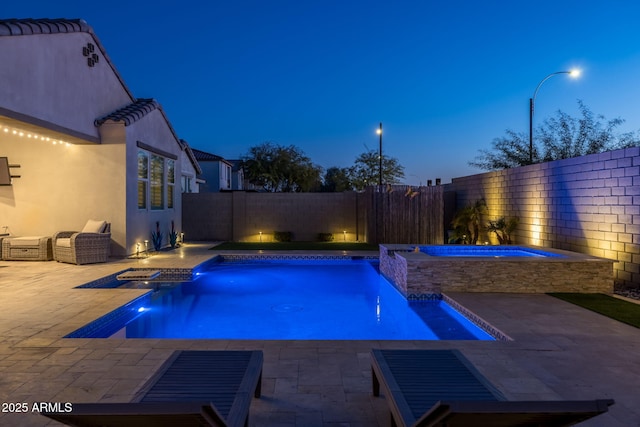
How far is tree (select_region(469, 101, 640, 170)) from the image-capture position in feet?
49.1

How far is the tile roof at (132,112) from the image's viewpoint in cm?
1089

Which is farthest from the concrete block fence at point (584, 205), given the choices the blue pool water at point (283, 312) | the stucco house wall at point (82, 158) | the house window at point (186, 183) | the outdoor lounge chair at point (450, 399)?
the house window at point (186, 183)

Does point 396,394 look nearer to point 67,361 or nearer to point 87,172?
point 67,361

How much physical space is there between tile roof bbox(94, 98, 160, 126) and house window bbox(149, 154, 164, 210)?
1.55m

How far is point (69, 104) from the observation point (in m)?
9.45

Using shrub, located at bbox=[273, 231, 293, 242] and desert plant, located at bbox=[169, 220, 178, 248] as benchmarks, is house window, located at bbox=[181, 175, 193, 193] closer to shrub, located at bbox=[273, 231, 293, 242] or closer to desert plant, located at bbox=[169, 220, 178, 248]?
desert plant, located at bbox=[169, 220, 178, 248]

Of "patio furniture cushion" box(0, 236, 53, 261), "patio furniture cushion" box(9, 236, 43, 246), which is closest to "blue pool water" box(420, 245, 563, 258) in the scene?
"patio furniture cushion" box(0, 236, 53, 261)

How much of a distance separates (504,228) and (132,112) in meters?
10.8

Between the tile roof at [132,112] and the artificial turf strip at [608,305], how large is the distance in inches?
419

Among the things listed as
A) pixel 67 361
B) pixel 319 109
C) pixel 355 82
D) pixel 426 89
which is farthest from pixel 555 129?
pixel 319 109

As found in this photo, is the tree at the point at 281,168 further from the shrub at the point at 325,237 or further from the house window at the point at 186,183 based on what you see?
the shrub at the point at 325,237

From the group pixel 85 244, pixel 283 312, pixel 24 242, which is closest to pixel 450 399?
Answer: pixel 283 312

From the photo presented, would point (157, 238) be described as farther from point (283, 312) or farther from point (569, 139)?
point (569, 139)

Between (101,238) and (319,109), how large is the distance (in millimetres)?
27906
